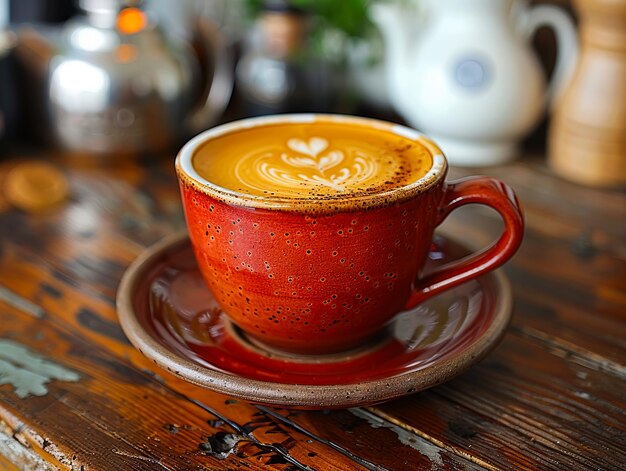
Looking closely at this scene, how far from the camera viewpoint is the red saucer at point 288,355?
49 centimetres

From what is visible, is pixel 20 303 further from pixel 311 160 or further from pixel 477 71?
pixel 477 71

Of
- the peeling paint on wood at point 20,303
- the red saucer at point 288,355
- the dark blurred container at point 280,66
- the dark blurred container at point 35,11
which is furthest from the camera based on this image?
the dark blurred container at point 35,11

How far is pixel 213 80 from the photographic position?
1.14 meters

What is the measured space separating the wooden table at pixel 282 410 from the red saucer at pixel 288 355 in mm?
32

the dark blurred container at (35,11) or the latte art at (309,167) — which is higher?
the latte art at (309,167)

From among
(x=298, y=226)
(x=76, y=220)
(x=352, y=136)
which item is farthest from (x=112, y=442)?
(x=76, y=220)

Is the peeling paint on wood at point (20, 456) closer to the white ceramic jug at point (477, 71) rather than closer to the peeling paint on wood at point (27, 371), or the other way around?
the peeling paint on wood at point (27, 371)

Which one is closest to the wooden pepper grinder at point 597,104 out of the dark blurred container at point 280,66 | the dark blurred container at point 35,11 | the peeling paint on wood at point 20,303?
the dark blurred container at point 280,66

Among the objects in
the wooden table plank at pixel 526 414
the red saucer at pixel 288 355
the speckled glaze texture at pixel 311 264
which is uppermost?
the speckled glaze texture at pixel 311 264

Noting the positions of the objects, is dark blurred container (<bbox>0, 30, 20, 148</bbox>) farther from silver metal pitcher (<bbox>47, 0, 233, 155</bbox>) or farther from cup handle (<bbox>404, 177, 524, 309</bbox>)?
cup handle (<bbox>404, 177, 524, 309</bbox>)

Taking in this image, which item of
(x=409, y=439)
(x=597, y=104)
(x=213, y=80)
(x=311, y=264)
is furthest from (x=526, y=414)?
(x=213, y=80)

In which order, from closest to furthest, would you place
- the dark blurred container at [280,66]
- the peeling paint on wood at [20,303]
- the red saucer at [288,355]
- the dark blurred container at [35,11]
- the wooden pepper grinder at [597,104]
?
the red saucer at [288,355] < the peeling paint on wood at [20,303] < the wooden pepper grinder at [597,104] < the dark blurred container at [280,66] < the dark blurred container at [35,11]

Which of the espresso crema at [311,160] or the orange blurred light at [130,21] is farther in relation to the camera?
the orange blurred light at [130,21]

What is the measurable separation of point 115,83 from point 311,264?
1.90 feet
